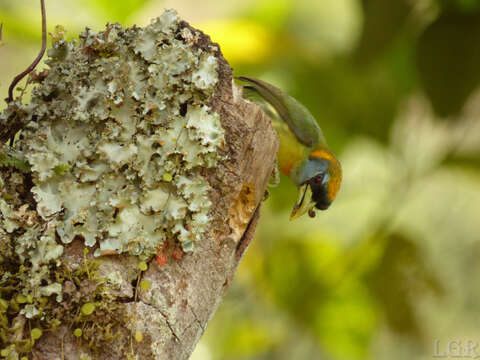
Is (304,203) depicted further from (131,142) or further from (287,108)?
(131,142)

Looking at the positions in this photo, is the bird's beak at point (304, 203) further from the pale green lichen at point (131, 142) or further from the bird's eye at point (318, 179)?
the pale green lichen at point (131, 142)

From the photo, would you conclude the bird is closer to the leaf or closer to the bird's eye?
the bird's eye

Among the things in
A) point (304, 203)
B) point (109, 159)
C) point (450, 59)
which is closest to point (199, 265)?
point (109, 159)

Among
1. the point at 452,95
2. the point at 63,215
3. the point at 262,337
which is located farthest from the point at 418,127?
the point at 63,215

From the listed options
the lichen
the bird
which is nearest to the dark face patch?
the bird

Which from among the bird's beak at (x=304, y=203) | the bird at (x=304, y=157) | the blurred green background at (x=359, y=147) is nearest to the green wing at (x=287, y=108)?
the bird at (x=304, y=157)

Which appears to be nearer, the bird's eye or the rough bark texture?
the rough bark texture
